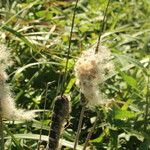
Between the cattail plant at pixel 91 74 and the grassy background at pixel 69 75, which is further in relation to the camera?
the grassy background at pixel 69 75

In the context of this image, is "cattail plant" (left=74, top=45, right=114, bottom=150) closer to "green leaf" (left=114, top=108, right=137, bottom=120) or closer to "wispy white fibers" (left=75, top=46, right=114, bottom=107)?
"wispy white fibers" (left=75, top=46, right=114, bottom=107)

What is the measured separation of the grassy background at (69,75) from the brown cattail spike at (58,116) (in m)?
0.13

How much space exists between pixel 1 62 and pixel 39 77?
1079 mm

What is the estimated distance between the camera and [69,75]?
2.12 meters

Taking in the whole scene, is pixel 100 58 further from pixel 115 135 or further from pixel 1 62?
pixel 115 135

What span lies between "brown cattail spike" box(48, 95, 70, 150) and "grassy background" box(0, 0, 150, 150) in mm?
128

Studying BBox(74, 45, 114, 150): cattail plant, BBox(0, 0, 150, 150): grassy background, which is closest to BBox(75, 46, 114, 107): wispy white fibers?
BBox(74, 45, 114, 150): cattail plant

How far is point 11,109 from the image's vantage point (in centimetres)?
103

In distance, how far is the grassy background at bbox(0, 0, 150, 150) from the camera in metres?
1.64

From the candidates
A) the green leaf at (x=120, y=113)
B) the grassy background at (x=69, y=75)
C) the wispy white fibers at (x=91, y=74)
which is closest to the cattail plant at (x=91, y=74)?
the wispy white fibers at (x=91, y=74)

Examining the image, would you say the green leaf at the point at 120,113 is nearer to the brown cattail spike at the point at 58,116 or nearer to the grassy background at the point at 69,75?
the grassy background at the point at 69,75

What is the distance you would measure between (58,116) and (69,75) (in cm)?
111

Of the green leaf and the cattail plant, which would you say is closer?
the cattail plant

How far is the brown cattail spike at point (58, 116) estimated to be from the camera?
3.32 feet
